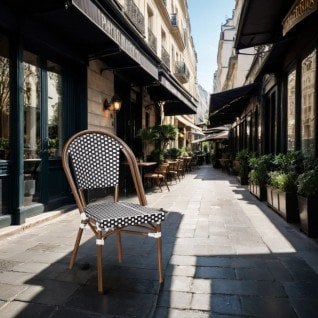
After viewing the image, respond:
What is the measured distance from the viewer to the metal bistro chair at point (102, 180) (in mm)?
2703

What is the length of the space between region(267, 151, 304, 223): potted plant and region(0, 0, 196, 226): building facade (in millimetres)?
3640

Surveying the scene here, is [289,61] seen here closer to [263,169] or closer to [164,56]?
[263,169]

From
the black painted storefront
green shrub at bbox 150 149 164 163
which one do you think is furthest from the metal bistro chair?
green shrub at bbox 150 149 164 163

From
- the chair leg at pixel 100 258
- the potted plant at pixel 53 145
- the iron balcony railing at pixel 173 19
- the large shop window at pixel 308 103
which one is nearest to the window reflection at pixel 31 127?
the potted plant at pixel 53 145

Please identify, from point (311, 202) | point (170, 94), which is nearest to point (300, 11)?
point (311, 202)

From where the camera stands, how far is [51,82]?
6.20 metres

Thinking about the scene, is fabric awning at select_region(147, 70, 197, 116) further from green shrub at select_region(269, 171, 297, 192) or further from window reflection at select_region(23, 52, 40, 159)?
green shrub at select_region(269, 171, 297, 192)

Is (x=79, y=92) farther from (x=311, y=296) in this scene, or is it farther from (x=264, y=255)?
(x=311, y=296)

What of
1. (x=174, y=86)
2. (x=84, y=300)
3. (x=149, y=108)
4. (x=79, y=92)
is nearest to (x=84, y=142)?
(x=84, y=300)

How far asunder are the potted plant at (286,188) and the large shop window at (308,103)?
12.7 inches

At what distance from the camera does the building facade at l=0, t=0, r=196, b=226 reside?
4.82 metres

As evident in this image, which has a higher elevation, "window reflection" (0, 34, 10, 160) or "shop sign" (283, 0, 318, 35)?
"shop sign" (283, 0, 318, 35)

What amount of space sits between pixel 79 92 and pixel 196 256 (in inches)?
180

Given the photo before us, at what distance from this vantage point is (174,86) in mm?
10508
